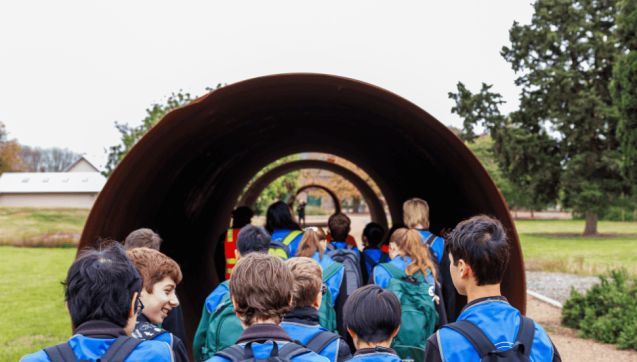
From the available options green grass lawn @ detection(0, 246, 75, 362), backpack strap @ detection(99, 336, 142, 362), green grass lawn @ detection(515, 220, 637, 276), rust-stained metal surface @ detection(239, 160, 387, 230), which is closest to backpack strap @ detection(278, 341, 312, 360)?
backpack strap @ detection(99, 336, 142, 362)

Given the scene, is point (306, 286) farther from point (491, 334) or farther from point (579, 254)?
point (579, 254)

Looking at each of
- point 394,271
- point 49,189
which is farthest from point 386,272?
point 49,189

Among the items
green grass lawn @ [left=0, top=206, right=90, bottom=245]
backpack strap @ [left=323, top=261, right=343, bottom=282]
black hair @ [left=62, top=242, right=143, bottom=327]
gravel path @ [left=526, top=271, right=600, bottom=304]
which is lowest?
green grass lawn @ [left=0, top=206, right=90, bottom=245]

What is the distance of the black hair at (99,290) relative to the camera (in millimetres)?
1627

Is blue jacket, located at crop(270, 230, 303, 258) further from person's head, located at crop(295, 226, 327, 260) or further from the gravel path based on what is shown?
the gravel path

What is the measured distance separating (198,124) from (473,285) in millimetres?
4066

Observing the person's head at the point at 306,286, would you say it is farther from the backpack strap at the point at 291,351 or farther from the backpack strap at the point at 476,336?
the backpack strap at the point at 476,336

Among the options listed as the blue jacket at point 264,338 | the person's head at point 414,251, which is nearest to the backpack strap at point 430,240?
the person's head at point 414,251

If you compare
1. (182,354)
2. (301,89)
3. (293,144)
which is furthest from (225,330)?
(293,144)

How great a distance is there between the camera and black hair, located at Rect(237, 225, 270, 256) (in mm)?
3279

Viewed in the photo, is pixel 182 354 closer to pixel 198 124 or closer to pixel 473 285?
pixel 473 285

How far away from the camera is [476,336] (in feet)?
5.89

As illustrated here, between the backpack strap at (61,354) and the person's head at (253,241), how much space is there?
1742 mm

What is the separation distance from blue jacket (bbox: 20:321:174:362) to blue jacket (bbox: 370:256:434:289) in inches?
86.2
